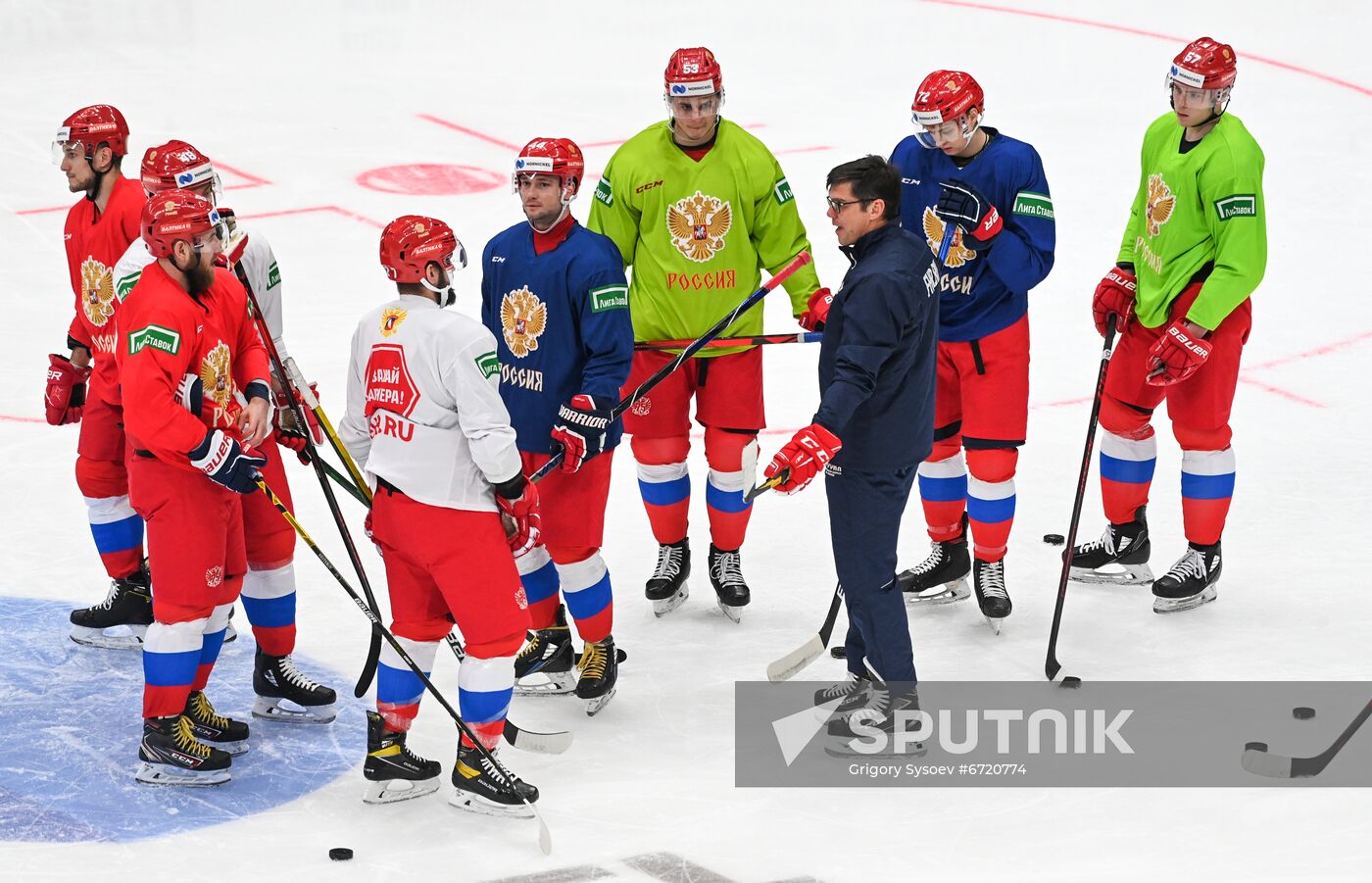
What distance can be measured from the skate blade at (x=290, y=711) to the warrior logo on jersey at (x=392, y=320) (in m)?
1.16

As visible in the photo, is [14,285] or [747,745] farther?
[14,285]

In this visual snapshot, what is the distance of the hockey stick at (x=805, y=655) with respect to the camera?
449 centimetres

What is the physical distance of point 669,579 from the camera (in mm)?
5211

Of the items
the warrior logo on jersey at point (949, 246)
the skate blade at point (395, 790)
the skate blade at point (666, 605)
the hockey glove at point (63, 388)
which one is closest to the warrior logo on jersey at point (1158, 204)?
the warrior logo on jersey at point (949, 246)

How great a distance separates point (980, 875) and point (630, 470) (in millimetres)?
2849

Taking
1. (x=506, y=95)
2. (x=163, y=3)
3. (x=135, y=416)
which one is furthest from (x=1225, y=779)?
(x=163, y=3)

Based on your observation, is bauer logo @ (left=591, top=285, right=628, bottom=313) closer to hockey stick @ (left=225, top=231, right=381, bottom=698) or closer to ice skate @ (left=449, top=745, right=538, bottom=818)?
hockey stick @ (left=225, top=231, right=381, bottom=698)

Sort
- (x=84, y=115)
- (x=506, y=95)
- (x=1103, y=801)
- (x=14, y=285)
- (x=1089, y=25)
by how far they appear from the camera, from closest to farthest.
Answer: (x=1103, y=801) → (x=84, y=115) → (x=14, y=285) → (x=506, y=95) → (x=1089, y=25)

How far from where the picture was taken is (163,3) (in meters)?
13.5

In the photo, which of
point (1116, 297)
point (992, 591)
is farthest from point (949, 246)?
point (992, 591)

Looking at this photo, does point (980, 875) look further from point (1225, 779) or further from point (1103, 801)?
point (1225, 779)

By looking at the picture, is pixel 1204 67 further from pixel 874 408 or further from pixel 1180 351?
pixel 874 408

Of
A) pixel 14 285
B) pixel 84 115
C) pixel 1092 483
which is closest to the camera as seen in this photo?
pixel 84 115

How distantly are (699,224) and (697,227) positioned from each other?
0.4 inches
